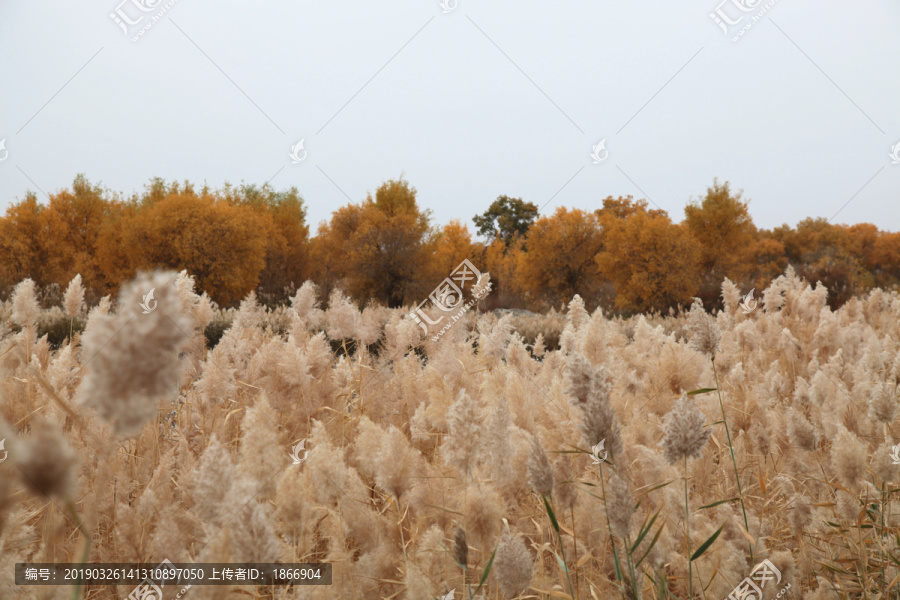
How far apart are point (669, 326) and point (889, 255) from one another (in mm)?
46878

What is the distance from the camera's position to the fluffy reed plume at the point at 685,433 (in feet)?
3.56

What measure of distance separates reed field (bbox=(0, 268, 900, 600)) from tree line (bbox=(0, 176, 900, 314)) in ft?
56.5

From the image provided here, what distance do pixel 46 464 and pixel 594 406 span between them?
2.61 ft

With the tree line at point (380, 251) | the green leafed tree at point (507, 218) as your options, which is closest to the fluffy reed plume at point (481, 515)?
the tree line at point (380, 251)

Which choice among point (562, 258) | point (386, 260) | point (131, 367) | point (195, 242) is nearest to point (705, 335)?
point (131, 367)

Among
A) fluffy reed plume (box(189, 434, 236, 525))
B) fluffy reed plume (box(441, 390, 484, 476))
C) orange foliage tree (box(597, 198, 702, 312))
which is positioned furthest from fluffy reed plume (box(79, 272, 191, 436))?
orange foliage tree (box(597, 198, 702, 312))

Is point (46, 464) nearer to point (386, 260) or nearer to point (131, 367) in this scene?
point (131, 367)

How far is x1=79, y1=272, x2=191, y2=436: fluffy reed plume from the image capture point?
0.66m

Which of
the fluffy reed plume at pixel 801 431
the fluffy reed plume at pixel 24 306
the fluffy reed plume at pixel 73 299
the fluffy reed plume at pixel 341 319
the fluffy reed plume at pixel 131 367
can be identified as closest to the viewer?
the fluffy reed plume at pixel 131 367

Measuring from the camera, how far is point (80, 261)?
27359mm

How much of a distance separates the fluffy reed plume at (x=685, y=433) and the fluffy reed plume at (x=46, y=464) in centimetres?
98

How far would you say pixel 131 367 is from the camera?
0.67m

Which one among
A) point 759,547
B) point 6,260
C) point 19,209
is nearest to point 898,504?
point 759,547

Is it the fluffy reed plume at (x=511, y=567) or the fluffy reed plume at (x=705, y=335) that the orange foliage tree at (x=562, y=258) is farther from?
the fluffy reed plume at (x=511, y=567)
